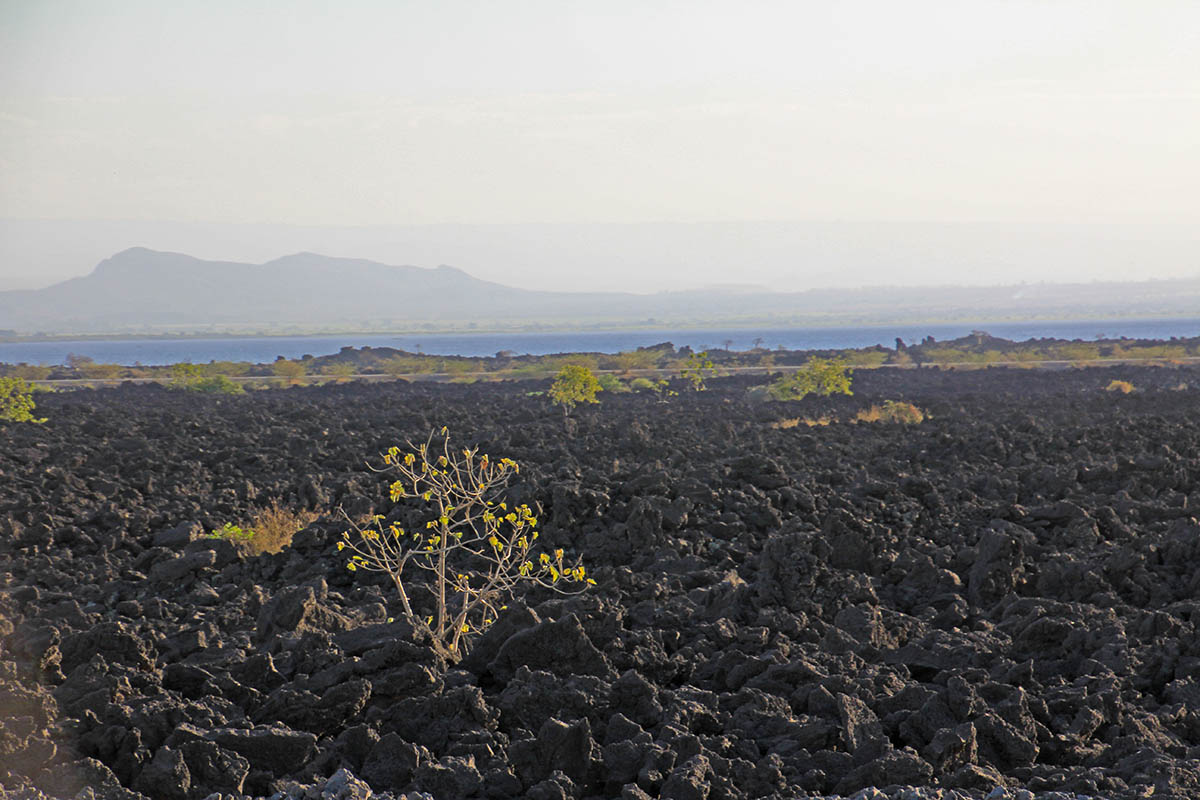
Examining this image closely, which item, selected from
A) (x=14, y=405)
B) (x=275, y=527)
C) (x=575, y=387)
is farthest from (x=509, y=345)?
(x=275, y=527)

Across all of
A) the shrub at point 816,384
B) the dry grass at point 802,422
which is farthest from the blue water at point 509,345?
the dry grass at point 802,422

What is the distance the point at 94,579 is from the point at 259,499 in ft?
12.1

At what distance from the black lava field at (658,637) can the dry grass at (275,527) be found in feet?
0.99

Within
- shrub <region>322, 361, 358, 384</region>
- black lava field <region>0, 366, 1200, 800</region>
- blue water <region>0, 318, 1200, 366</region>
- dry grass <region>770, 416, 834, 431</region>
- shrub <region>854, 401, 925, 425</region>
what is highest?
blue water <region>0, 318, 1200, 366</region>

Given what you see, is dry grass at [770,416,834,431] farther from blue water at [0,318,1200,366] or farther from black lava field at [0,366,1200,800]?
blue water at [0,318,1200,366]

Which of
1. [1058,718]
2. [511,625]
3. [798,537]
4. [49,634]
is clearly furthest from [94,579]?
[1058,718]

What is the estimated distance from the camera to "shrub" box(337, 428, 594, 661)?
6.76 metres

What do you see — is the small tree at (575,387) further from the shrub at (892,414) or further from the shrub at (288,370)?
the shrub at (288,370)

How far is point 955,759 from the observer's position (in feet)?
16.0

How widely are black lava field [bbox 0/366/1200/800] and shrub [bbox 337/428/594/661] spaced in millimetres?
260

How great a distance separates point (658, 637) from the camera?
6.73 m

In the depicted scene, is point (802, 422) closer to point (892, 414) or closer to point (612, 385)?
point (892, 414)

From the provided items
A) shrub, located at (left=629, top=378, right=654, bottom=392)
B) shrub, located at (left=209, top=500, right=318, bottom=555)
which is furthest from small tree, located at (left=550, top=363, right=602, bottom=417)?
shrub, located at (left=209, top=500, right=318, bottom=555)

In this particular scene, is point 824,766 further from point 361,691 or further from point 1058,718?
point 361,691
